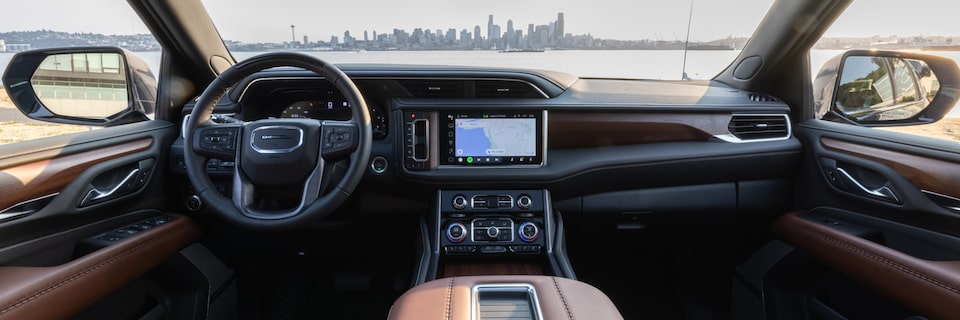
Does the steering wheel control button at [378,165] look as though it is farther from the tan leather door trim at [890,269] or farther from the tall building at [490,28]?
the tan leather door trim at [890,269]

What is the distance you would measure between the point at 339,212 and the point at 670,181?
1641 millimetres

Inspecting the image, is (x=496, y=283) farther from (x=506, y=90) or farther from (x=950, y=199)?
(x=950, y=199)

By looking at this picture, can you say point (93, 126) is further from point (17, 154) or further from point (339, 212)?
point (339, 212)

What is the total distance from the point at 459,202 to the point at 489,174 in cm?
20

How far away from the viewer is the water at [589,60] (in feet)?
8.73

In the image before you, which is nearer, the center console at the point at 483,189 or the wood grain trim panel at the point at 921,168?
the wood grain trim panel at the point at 921,168

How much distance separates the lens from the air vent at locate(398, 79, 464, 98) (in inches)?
102

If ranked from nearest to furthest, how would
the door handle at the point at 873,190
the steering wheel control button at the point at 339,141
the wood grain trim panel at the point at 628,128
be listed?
the steering wheel control button at the point at 339,141 < the door handle at the point at 873,190 < the wood grain trim panel at the point at 628,128

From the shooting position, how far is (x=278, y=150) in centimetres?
200

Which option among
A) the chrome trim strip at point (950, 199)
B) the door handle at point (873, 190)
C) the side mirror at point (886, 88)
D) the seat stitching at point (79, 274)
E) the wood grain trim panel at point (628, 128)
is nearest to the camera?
the seat stitching at point (79, 274)

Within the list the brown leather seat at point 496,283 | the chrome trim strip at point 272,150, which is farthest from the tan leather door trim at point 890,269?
the chrome trim strip at point 272,150

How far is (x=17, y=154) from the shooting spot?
6.01 feet

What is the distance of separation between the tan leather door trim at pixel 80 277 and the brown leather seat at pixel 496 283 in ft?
3.52

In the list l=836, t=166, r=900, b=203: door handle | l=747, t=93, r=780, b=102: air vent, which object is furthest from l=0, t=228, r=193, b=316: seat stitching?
l=836, t=166, r=900, b=203: door handle
